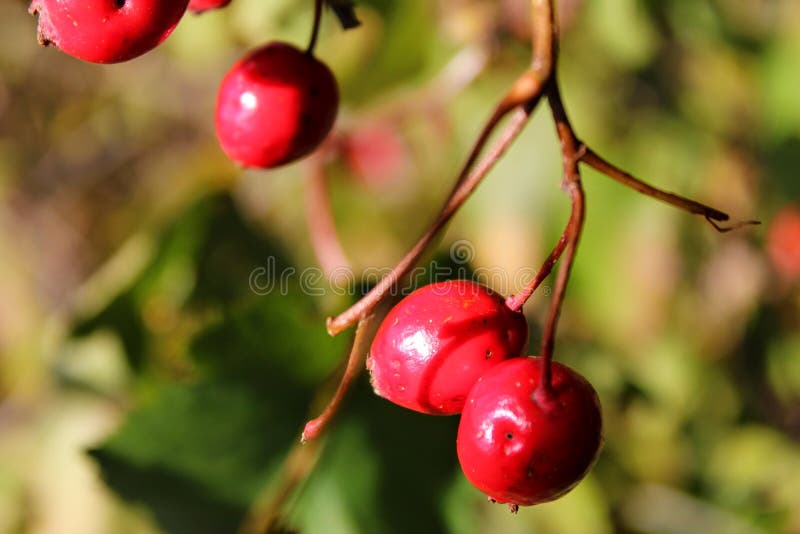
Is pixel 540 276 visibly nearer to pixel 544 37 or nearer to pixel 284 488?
pixel 544 37

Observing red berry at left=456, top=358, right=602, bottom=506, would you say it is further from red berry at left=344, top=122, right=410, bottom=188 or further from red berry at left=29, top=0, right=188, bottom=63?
red berry at left=344, top=122, right=410, bottom=188

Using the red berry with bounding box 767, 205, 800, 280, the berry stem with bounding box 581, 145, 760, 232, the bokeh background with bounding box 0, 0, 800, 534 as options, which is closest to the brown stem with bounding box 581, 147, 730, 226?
the berry stem with bounding box 581, 145, 760, 232

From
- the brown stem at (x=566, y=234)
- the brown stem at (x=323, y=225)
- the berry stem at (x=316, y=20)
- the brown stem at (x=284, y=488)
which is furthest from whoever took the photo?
the brown stem at (x=323, y=225)

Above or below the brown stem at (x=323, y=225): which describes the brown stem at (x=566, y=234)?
above

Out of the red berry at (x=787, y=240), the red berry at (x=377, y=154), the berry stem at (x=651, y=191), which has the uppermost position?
the berry stem at (x=651, y=191)

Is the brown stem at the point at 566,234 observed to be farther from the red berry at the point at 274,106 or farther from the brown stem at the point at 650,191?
the red berry at the point at 274,106

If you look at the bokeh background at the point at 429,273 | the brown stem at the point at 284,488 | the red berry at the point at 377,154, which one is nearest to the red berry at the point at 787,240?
the bokeh background at the point at 429,273

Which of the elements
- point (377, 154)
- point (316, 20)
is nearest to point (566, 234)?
point (316, 20)
